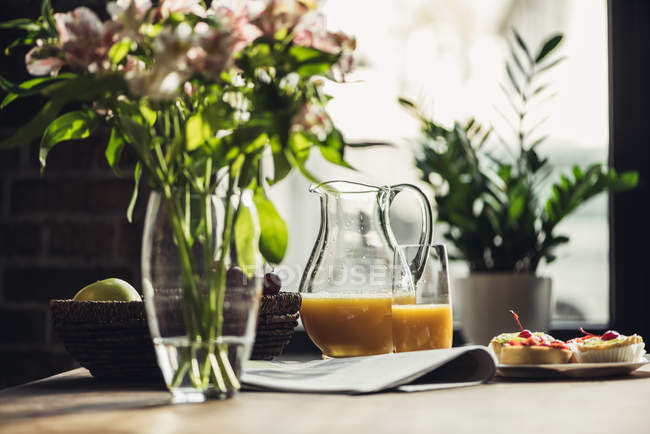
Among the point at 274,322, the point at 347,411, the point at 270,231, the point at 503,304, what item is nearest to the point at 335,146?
the point at 270,231

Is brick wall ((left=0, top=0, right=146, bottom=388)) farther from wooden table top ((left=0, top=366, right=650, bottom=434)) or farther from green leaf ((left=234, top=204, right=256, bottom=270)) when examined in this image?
green leaf ((left=234, top=204, right=256, bottom=270))

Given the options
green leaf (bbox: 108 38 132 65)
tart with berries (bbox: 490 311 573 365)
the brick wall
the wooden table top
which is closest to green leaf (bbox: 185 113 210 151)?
green leaf (bbox: 108 38 132 65)

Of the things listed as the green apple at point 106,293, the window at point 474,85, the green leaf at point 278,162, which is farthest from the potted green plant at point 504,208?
the green leaf at point 278,162

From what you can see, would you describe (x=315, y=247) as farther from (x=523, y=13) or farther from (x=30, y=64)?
(x=523, y=13)

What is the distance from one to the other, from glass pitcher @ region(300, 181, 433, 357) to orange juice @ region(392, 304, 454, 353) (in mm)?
48

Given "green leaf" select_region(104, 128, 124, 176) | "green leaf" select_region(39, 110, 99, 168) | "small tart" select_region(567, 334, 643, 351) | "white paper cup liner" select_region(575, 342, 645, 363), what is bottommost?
"white paper cup liner" select_region(575, 342, 645, 363)

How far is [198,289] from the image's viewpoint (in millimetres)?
758

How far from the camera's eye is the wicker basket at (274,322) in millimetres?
1016

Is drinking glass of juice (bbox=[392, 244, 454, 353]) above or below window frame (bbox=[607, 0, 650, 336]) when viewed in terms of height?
below

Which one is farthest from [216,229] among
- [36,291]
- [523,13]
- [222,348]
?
[523,13]

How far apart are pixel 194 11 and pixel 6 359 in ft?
5.24

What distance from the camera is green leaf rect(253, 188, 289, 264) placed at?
2.76 feet

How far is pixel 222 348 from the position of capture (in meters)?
0.77

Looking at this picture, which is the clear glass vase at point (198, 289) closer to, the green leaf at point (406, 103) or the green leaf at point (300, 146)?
the green leaf at point (300, 146)
